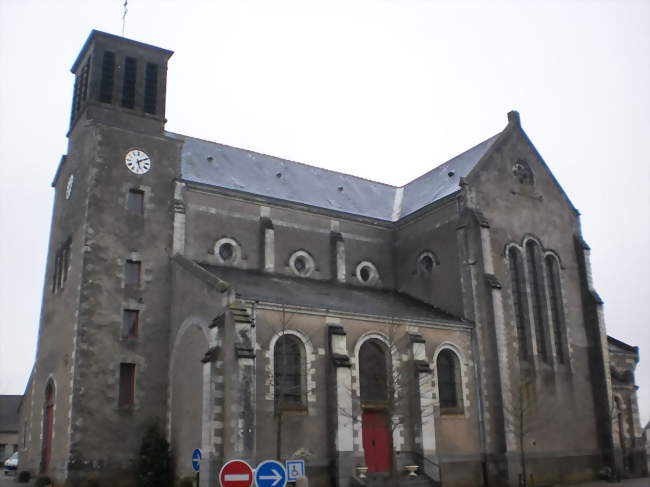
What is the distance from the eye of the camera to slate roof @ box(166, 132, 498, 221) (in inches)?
1289

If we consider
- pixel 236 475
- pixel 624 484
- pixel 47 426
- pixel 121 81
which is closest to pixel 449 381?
pixel 624 484

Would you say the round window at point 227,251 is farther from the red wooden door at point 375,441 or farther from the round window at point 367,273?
the red wooden door at point 375,441

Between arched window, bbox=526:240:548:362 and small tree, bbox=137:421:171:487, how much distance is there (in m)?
17.2

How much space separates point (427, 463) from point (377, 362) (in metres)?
4.22

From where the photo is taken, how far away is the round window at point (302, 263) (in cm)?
3194

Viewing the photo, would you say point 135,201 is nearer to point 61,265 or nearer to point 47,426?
point 61,265

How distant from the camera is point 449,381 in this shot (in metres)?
28.5

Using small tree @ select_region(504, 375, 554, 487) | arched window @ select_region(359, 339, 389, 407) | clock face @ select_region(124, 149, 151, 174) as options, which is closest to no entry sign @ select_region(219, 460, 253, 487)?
arched window @ select_region(359, 339, 389, 407)

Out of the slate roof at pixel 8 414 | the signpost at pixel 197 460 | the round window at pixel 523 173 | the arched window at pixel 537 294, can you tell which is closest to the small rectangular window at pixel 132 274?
the signpost at pixel 197 460

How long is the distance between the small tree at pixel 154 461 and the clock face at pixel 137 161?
10796 millimetres

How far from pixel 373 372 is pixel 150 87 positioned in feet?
54.5

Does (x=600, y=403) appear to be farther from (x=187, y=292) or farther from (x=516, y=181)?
(x=187, y=292)

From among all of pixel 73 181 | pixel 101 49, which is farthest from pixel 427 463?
pixel 101 49

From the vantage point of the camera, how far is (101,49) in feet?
100
